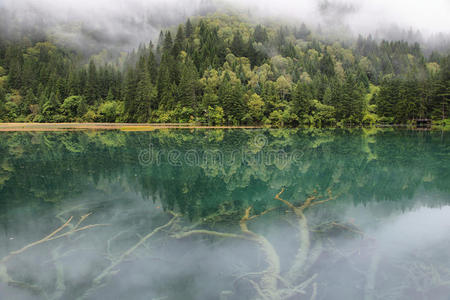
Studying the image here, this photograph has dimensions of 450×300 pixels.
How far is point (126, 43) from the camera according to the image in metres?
133

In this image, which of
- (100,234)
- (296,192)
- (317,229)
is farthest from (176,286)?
(296,192)

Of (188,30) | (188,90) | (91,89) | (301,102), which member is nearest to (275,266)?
(301,102)

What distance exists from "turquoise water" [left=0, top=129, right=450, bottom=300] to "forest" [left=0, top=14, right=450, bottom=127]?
43763 millimetres

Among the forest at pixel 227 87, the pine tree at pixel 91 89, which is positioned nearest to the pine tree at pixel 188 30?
the forest at pixel 227 87

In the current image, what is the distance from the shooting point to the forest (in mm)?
55406

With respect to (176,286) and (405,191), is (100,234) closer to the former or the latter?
(176,286)

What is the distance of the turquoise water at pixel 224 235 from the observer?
4.95 meters

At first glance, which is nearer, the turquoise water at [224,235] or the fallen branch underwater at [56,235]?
the turquoise water at [224,235]

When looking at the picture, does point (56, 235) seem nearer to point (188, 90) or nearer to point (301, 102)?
point (301, 102)

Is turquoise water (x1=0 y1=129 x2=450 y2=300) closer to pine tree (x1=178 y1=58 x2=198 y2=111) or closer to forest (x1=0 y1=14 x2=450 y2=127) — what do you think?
forest (x1=0 y1=14 x2=450 y2=127)

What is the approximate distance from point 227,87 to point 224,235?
5187 centimetres

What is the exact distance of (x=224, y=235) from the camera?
676cm

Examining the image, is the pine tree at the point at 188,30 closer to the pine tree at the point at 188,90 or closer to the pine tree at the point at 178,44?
the pine tree at the point at 178,44

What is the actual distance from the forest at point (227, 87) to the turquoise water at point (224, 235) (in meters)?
43.8
